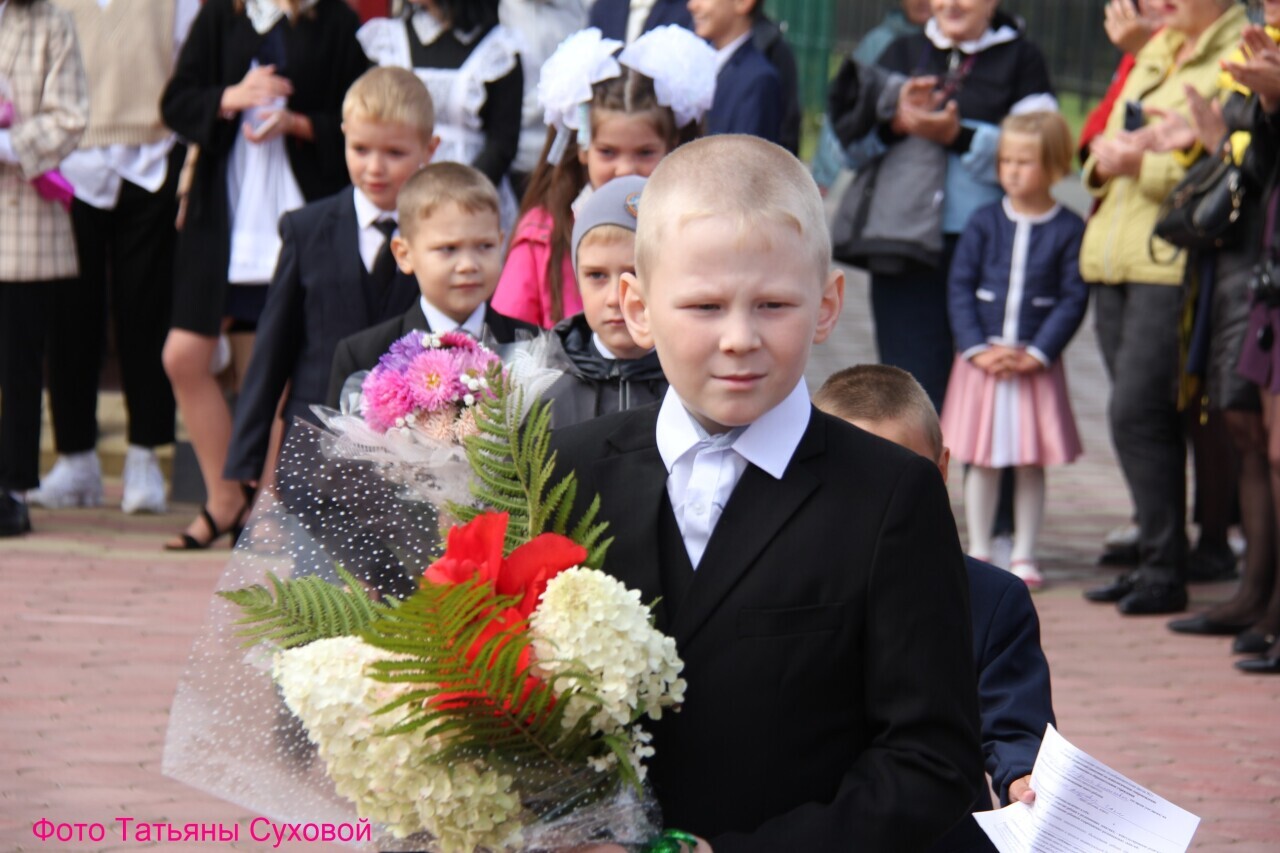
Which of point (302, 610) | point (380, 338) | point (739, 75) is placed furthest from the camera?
point (739, 75)

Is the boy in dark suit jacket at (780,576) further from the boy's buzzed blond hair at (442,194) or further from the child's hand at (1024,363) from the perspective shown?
the child's hand at (1024,363)

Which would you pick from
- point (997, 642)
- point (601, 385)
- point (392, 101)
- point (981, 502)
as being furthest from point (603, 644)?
point (981, 502)

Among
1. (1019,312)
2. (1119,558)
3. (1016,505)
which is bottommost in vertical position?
(1119,558)

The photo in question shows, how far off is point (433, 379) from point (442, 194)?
6.31ft

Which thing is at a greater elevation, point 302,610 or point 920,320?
point 302,610

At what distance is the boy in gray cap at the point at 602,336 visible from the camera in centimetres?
405

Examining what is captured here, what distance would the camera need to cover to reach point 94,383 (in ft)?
27.4

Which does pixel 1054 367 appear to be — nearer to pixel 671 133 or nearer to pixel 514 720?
pixel 671 133

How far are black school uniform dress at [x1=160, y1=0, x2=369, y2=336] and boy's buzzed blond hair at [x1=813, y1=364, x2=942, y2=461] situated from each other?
14.1ft

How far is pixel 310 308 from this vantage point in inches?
228

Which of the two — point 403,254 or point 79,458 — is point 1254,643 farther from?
point 79,458

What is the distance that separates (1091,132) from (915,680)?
630 cm

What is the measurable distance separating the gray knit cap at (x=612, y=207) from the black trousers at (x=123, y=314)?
426 cm

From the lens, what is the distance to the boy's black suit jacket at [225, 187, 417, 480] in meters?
5.76
